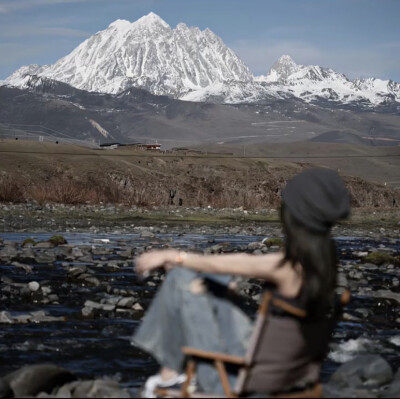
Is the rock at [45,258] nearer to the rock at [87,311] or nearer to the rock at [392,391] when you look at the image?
the rock at [87,311]

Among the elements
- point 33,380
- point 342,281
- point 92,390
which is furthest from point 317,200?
point 342,281

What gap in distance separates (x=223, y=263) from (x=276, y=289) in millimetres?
377

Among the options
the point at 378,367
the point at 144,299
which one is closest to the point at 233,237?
the point at 144,299

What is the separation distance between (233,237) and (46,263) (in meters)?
12.8

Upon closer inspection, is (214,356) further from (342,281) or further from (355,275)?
(355,275)

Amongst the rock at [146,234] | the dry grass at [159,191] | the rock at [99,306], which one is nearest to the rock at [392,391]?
the rock at [99,306]

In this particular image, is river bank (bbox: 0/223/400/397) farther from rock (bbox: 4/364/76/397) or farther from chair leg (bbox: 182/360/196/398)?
chair leg (bbox: 182/360/196/398)

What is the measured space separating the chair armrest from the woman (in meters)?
0.05

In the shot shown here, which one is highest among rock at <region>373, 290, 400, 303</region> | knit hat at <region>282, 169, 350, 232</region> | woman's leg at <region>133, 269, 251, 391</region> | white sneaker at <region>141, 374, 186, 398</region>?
knit hat at <region>282, 169, 350, 232</region>

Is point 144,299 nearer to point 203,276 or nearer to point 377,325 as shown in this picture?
point 377,325

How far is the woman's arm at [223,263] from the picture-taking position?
5.04m

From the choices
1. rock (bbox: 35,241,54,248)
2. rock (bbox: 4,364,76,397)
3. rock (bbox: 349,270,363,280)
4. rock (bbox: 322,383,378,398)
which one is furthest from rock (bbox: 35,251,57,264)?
rock (bbox: 322,383,378,398)

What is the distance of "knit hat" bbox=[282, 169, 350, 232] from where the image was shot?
4.97 m

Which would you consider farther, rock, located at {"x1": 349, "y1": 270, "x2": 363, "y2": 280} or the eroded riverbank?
rock, located at {"x1": 349, "y1": 270, "x2": 363, "y2": 280}
